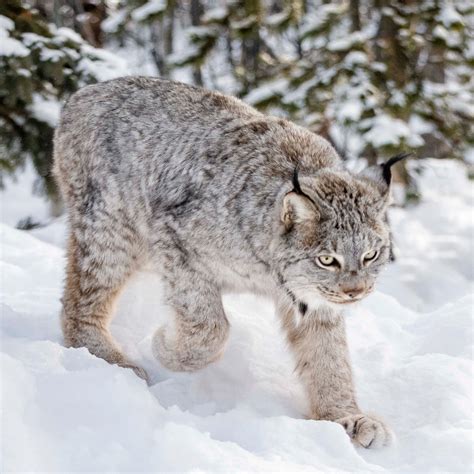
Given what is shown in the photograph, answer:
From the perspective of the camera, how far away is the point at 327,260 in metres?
3.40


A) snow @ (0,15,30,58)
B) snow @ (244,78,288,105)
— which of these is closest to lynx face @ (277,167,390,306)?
snow @ (0,15,30,58)

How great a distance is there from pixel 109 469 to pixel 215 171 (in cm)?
185

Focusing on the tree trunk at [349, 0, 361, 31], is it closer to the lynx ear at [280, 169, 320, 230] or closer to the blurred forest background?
the blurred forest background

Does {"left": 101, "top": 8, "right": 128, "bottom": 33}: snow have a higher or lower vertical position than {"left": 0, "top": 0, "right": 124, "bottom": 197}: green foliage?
lower

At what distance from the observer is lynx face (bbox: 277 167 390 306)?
3.38 meters

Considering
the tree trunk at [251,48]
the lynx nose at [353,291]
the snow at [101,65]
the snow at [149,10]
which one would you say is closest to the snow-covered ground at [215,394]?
the lynx nose at [353,291]

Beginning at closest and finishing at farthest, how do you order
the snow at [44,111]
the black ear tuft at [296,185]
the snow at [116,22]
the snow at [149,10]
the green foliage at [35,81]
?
1. the black ear tuft at [296,185]
2. the green foliage at [35,81]
3. the snow at [44,111]
4. the snow at [149,10]
5. the snow at [116,22]

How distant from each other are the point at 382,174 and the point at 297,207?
0.53 metres

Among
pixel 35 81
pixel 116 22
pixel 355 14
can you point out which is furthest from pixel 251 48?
pixel 35 81

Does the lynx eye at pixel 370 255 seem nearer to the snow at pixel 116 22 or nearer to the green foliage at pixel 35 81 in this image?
the green foliage at pixel 35 81

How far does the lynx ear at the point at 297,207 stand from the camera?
11.0 ft

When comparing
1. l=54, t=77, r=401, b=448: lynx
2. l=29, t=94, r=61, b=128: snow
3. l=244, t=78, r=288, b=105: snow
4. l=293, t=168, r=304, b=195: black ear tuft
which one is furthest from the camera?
l=244, t=78, r=288, b=105: snow

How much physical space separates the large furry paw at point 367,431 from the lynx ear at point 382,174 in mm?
1037

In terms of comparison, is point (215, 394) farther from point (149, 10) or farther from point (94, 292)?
point (149, 10)
